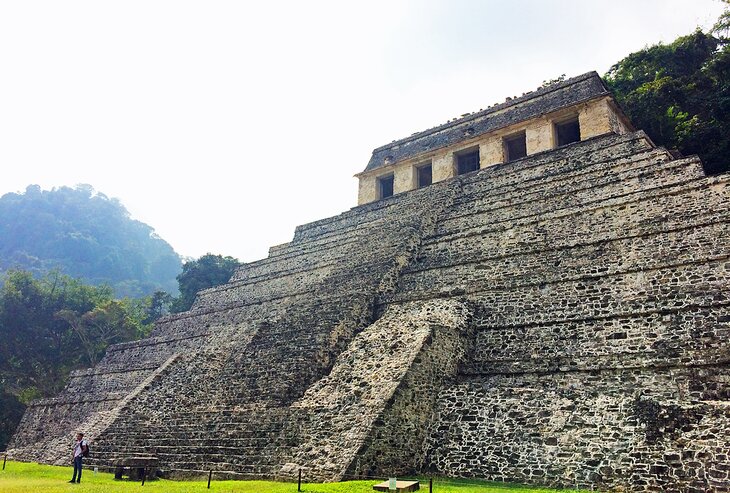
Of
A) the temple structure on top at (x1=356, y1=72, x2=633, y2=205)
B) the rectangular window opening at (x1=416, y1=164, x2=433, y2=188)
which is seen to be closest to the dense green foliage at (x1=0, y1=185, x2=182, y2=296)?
the temple structure on top at (x1=356, y1=72, x2=633, y2=205)

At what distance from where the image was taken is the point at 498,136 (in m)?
19.5

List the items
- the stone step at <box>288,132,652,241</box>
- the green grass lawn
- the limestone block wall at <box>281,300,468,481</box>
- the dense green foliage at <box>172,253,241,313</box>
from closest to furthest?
the green grass lawn, the limestone block wall at <box>281,300,468,481</box>, the stone step at <box>288,132,652,241</box>, the dense green foliage at <box>172,253,241,313</box>

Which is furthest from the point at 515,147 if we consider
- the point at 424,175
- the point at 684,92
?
the point at 684,92

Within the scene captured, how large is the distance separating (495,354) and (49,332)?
80.8 ft

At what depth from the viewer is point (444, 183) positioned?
1877 centimetres

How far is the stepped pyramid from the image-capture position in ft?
25.1

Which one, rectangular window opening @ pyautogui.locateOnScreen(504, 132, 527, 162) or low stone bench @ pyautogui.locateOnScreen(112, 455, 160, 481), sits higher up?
rectangular window opening @ pyautogui.locateOnScreen(504, 132, 527, 162)

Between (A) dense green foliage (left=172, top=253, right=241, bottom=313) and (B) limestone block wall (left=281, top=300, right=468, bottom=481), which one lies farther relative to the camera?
(A) dense green foliage (left=172, top=253, right=241, bottom=313)

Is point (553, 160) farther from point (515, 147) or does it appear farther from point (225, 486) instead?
point (225, 486)

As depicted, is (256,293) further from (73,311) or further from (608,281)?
(73,311)

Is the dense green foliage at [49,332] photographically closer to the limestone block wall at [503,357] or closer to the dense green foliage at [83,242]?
the limestone block wall at [503,357]

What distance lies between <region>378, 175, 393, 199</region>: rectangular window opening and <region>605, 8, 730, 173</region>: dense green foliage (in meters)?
9.32

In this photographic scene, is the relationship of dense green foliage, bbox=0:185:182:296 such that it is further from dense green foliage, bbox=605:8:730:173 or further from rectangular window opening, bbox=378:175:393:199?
dense green foliage, bbox=605:8:730:173

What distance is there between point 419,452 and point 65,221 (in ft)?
292
